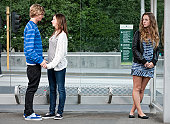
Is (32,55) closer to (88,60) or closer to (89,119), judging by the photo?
(89,119)

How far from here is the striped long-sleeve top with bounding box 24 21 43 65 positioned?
236 inches

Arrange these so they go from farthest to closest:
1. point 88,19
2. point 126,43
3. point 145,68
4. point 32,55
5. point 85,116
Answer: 1. point 88,19
2. point 126,43
3. point 85,116
4. point 145,68
5. point 32,55

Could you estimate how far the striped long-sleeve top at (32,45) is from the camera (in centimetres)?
600

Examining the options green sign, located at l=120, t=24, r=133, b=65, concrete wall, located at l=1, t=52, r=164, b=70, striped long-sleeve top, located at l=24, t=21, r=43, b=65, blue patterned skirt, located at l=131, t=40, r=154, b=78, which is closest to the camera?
striped long-sleeve top, located at l=24, t=21, r=43, b=65

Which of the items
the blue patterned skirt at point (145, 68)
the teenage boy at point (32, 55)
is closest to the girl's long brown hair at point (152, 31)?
the blue patterned skirt at point (145, 68)

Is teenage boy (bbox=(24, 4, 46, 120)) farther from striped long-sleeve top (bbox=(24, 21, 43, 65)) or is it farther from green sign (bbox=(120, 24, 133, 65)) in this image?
green sign (bbox=(120, 24, 133, 65))

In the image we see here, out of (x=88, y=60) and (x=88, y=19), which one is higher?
(x=88, y=19)

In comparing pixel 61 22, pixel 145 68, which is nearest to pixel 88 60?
pixel 61 22

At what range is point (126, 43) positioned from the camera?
282 inches

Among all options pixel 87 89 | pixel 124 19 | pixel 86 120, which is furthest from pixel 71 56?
pixel 86 120

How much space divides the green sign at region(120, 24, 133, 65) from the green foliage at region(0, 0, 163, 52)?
8cm

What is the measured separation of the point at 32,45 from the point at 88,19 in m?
1.63

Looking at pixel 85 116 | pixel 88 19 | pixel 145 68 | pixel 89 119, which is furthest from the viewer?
pixel 88 19

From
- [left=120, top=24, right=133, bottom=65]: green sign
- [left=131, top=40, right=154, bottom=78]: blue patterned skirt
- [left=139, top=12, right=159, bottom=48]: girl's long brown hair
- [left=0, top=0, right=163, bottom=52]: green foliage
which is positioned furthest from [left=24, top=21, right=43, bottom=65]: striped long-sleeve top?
[left=120, top=24, right=133, bottom=65]: green sign
